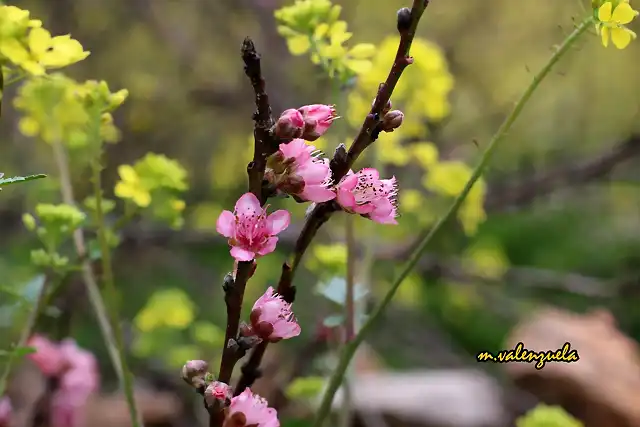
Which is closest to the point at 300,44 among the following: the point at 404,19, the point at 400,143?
the point at 404,19

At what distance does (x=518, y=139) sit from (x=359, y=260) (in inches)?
51.5

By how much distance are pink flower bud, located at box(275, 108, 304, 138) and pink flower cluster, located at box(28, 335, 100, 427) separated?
0.51m

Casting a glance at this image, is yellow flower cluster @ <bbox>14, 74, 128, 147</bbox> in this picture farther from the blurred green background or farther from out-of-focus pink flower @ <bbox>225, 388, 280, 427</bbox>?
the blurred green background

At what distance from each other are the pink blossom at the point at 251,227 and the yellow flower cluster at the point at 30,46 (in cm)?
11

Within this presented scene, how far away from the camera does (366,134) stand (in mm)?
348

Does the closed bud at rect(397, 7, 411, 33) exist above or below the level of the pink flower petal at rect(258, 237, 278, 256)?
above

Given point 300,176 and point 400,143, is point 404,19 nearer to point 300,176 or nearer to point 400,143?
point 300,176

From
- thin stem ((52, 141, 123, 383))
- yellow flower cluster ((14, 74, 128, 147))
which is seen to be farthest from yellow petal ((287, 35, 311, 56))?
thin stem ((52, 141, 123, 383))

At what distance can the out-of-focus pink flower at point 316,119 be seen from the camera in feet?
1.09

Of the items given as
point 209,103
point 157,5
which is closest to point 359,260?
point 209,103

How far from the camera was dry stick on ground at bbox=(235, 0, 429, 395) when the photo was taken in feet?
1.13

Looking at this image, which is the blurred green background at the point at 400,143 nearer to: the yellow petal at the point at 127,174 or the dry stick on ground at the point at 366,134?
the yellow petal at the point at 127,174

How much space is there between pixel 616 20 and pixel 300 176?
21 centimetres

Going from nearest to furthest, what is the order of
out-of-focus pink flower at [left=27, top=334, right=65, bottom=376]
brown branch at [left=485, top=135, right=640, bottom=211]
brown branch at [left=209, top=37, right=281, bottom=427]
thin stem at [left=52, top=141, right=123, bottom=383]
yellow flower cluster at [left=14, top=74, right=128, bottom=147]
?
brown branch at [left=209, top=37, right=281, bottom=427]
yellow flower cluster at [left=14, top=74, right=128, bottom=147]
thin stem at [left=52, top=141, right=123, bottom=383]
out-of-focus pink flower at [left=27, top=334, right=65, bottom=376]
brown branch at [left=485, top=135, right=640, bottom=211]
